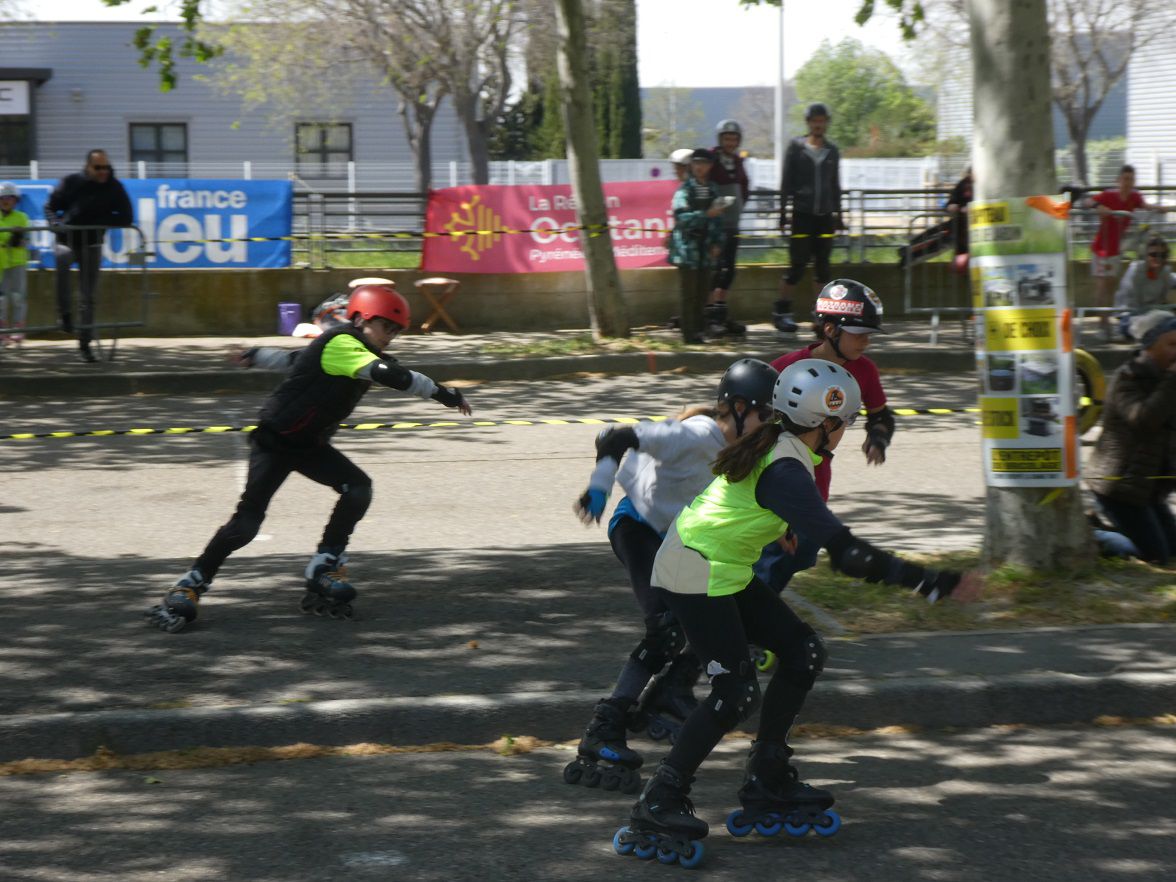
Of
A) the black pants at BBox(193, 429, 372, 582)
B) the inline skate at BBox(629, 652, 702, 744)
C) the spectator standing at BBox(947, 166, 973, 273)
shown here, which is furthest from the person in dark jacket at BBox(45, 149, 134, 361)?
the inline skate at BBox(629, 652, 702, 744)

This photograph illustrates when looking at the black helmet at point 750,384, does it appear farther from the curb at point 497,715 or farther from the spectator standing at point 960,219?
the spectator standing at point 960,219

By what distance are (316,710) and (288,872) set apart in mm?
1216

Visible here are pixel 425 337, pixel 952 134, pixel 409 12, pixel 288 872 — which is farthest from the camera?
pixel 952 134

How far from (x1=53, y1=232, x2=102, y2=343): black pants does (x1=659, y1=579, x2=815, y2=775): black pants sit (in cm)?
1221

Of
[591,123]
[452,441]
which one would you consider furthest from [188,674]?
[591,123]

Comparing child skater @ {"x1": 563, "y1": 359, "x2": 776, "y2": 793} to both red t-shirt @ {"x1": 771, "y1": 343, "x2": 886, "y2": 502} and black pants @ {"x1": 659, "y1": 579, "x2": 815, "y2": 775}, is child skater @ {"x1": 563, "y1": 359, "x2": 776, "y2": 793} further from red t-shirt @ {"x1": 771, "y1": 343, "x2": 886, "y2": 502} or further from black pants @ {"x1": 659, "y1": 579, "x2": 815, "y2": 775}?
red t-shirt @ {"x1": 771, "y1": 343, "x2": 886, "y2": 502}

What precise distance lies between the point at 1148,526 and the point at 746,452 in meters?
4.08

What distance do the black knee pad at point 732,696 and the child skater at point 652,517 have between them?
0.50 meters

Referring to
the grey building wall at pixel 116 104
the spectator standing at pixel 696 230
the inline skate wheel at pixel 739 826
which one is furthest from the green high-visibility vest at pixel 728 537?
the grey building wall at pixel 116 104

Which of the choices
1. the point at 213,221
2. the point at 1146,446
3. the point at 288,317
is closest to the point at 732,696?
the point at 1146,446

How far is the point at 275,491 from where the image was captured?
7.16m

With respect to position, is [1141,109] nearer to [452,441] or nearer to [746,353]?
[746,353]

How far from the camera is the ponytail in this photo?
463 cm

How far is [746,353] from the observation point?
15.9 m
